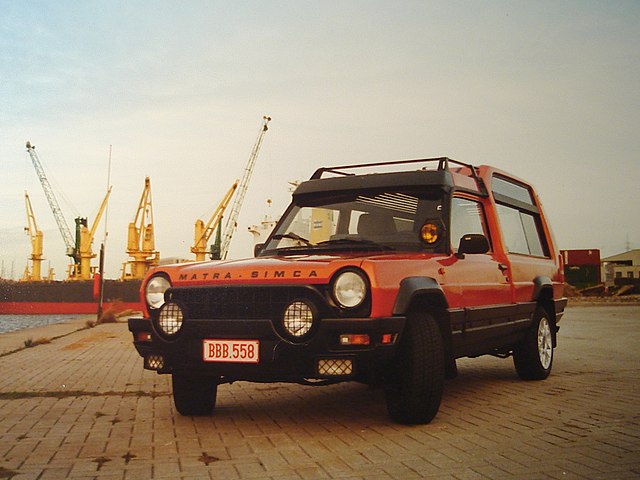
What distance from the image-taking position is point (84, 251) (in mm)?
78625

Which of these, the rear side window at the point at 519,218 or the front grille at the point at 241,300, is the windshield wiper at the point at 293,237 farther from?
the rear side window at the point at 519,218

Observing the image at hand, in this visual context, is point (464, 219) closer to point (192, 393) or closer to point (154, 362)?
point (192, 393)

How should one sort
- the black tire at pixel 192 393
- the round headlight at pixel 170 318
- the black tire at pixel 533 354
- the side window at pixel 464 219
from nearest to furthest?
the round headlight at pixel 170 318
the black tire at pixel 192 393
the side window at pixel 464 219
the black tire at pixel 533 354

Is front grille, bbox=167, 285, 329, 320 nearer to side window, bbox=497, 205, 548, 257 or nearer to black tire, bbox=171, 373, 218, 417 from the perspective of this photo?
black tire, bbox=171, 373, 218, 417

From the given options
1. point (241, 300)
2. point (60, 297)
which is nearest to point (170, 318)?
point (241, 300)

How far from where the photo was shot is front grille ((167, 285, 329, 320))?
172 inches

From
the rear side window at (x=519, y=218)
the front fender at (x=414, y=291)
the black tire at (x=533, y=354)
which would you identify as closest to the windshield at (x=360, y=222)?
the front fender at (x=414, y=291)

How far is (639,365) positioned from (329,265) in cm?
570

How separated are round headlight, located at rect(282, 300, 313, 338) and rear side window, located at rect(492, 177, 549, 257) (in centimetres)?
298

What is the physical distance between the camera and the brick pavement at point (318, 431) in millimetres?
3611

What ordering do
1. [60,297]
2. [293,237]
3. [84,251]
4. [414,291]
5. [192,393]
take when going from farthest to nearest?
1. [84,251]
2. [60,297]
3. [293,237]
4. [192,393]
5. [414,291]

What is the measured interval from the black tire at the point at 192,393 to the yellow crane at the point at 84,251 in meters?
77.6

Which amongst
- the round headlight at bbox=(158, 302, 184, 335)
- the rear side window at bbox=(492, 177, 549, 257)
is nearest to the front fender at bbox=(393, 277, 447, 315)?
the round headlight at bbox=(158, 302, 184, 335)

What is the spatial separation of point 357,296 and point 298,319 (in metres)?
0.41
